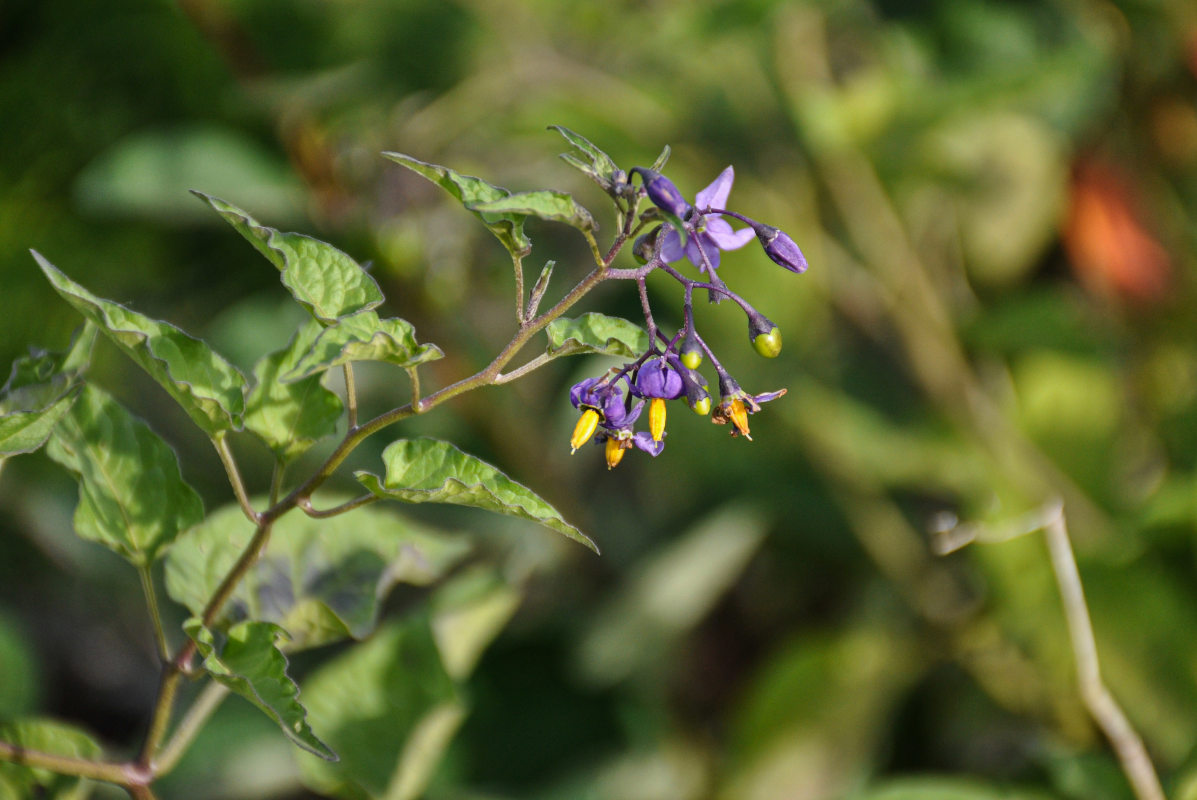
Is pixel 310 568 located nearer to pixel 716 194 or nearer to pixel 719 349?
pixel 716 194

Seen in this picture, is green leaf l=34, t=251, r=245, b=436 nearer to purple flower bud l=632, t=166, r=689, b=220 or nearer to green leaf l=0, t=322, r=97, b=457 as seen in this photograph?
green leaf l=0, t=322, r=97, b=457

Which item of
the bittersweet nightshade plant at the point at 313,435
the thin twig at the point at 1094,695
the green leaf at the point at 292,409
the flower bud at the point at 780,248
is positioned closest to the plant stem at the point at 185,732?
the bittersweet nightshade plant at the point at 313,435

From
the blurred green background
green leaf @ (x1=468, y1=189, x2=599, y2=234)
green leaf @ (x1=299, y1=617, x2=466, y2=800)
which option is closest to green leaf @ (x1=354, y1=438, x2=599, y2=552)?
green leaf @ (x1=468, y1=189, x2=599, y2=234)

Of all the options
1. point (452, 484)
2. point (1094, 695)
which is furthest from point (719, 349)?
point (452, 484)

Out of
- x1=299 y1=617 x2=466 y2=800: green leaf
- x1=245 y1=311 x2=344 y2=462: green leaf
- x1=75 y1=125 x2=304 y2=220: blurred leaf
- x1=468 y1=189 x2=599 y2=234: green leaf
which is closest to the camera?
x1=468 y1=189 x2=599 y2=234: green leaf

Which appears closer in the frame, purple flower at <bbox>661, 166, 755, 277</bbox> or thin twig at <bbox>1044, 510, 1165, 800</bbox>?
purple flower at <bbox>661, 166, 755, 277</bbox>

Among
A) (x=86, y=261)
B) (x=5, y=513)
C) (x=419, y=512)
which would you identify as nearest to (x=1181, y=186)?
(x=419, y=512)
